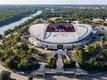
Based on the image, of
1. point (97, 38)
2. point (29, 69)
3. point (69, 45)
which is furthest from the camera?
point (97, 38)

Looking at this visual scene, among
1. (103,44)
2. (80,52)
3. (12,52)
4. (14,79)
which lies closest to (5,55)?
(12,52)

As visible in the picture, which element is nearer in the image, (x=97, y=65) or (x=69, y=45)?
(x=97, y=65)

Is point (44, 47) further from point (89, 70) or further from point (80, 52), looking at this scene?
point (89, 70)

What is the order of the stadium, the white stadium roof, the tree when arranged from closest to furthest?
the tree
the stadium
the white stadium roof

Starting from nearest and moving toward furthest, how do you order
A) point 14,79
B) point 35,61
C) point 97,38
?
1. point 14,79
2. point 35,61
3. point 97,38

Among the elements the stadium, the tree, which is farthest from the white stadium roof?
the tree

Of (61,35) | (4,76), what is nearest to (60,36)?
(61,35)

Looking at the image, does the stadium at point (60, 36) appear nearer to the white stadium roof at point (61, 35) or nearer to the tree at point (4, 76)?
the white stadium roof at point (61, 35)

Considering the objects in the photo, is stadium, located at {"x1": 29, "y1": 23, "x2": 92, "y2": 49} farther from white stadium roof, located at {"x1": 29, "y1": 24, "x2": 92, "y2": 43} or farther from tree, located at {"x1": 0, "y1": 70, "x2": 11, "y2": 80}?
tree, located at {"x1": 0, "y1": 70, "x2": 11, "y2": 80}
